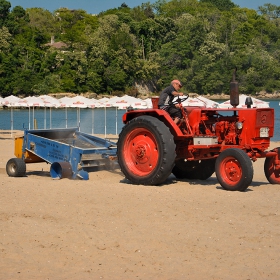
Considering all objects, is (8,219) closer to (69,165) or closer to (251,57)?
(69,165)

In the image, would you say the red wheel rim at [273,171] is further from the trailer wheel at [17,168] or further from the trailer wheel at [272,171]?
the trailer wheel at [17,168]

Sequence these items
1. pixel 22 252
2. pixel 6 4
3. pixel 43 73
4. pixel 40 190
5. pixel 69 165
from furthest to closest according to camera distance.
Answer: pixel 6 4 → pixel 43 73 → pixel 69 165 → pixel 40 190 → pixel 22 252

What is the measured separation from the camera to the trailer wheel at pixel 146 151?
12789 millimetres

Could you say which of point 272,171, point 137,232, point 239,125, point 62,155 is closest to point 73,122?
point 62,155

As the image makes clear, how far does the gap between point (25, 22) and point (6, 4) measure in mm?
4782

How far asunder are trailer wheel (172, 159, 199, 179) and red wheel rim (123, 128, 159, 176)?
1.13m

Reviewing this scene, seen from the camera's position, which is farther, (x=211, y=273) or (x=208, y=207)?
(x=208, y=207)

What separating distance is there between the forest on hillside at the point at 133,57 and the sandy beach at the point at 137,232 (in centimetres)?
7727

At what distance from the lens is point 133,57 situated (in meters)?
103

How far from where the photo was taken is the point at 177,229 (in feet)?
30.6

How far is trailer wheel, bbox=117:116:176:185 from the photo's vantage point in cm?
1279

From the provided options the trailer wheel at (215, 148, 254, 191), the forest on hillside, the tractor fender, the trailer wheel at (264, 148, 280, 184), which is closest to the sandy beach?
→ the trailer wheel at (215, 148, 254, 191)

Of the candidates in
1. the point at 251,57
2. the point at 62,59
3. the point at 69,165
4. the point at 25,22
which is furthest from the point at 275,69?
the point at 69,165

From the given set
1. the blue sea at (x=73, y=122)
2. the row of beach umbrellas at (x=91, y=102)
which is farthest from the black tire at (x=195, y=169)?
the row of beach umbrellas at (x=91, y=102)
